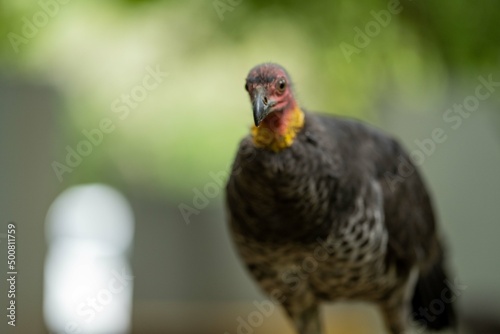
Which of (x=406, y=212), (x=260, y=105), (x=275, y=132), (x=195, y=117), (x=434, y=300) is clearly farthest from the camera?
(x=195, y=117)

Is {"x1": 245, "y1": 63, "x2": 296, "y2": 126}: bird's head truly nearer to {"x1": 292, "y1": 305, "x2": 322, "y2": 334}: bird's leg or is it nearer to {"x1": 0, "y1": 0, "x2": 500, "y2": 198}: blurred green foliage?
{"x1": 0, "y1": 0, "x2": 500, "y2": 198}: blurred green foliage

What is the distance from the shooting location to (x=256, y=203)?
159 cm

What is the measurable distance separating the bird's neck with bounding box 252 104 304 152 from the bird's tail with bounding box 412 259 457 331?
0.78 meters

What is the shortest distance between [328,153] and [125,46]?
1510mm

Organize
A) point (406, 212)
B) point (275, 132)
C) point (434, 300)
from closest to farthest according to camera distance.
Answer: point (275, 132), point (406, 212), point (434, 300)

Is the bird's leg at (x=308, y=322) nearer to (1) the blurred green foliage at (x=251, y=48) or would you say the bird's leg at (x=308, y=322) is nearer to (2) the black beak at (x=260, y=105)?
(1) the blurred green foliage at (x=251, y=48)

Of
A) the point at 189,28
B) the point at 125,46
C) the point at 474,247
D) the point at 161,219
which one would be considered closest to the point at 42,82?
the point at 125,46

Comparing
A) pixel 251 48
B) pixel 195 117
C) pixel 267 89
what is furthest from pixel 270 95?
pixel 195 117

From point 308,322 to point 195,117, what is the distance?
1634 mm

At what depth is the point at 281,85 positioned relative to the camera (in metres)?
1.51

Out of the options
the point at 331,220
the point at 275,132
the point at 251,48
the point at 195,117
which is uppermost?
the point at 195,117

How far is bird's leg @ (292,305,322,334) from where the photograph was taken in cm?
199

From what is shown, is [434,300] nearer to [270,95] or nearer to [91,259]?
[270,95]

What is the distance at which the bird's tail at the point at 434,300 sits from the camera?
2.14m
